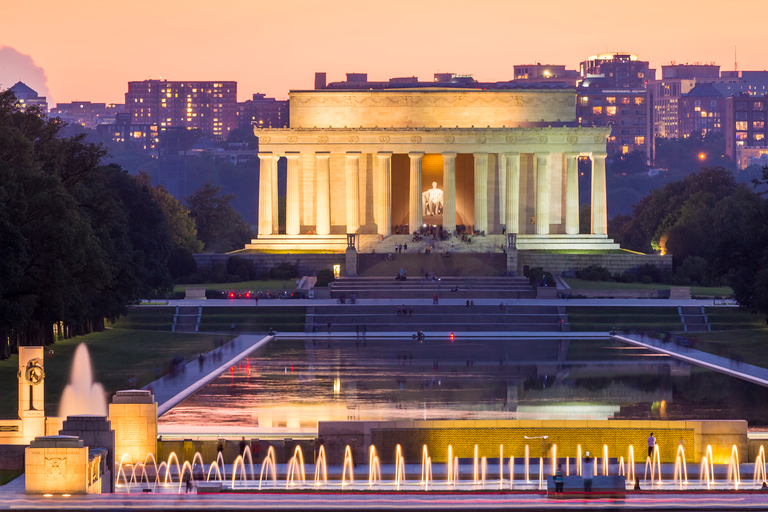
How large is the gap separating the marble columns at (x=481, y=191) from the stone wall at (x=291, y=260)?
719 inches

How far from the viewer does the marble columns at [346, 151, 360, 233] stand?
123m

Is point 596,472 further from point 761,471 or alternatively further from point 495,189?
point 495,189

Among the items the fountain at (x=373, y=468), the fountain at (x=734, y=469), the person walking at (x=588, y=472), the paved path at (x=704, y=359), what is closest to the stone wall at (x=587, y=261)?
the paved path at (x=704, y=359)

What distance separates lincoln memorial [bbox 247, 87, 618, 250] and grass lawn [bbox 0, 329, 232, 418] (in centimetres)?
4644

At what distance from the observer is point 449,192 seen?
A: 12338cm

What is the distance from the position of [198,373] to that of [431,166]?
74.6 m

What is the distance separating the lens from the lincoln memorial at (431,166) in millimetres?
122812

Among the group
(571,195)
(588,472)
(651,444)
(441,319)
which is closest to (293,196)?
(571,195)

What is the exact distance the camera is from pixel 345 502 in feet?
103

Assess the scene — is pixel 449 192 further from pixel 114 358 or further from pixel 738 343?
pixel 114 358

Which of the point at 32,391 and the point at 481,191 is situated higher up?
the point at 481,191

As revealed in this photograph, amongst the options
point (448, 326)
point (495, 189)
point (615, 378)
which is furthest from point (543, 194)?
point (615, 378)

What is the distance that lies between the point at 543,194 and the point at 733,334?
48555 millimetres

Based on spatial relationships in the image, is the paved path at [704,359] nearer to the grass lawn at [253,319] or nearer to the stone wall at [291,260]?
Result: the grass lawn at [253,319]
